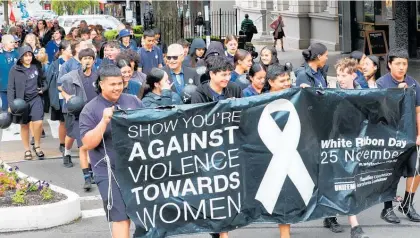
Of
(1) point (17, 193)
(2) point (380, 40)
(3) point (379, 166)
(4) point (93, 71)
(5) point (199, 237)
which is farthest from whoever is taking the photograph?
(2) point (380, 40)

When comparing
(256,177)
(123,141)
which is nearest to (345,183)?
(256,177)

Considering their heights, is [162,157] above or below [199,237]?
above

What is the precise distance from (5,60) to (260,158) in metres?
8.74

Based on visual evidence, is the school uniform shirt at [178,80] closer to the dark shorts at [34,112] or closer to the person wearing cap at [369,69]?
the person wearing cap at [369,69]

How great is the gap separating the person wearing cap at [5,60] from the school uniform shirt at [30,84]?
1.87m

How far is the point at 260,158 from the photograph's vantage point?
7.47 m

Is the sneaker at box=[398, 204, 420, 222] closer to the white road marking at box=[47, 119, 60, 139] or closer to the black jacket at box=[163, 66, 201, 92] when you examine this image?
the black jacket at box=[163, 66, 201, 92]

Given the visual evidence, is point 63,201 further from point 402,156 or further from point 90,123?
point 402,156

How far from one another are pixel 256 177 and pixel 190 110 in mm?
839

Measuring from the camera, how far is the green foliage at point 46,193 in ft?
30.7

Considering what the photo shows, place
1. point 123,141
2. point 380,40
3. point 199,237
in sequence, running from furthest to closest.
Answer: point 380,40 < point 199,237 < point 123,141

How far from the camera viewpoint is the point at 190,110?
7.20m

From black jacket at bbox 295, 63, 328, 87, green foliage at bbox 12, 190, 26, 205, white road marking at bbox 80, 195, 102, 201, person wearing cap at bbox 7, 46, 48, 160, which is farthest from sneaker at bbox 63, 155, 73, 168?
black jacket at bbox 295, 63, 328, 87

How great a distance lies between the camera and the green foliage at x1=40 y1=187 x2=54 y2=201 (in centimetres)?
937
